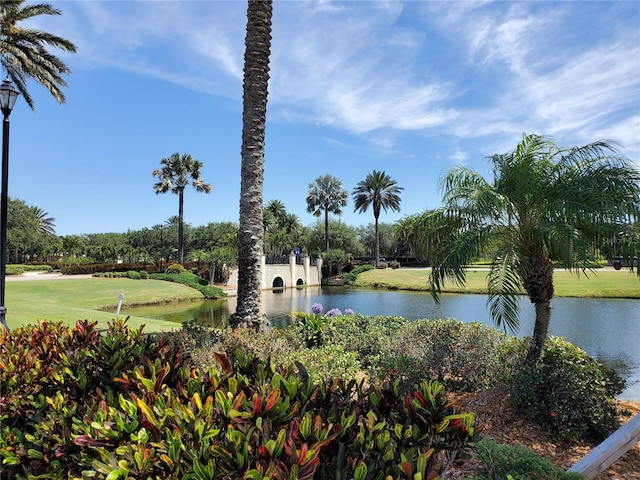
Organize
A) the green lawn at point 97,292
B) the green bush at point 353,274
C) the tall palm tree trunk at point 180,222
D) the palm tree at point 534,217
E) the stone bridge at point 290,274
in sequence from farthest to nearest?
the green bush at point 353,274 < the tall palm tree trunk at point 180,222 < the stone bridge at point 290,274 < the green lawn at point 97,292 < the palm tree at point 534,217

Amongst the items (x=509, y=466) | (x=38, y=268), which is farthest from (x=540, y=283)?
(x=38, y=268)

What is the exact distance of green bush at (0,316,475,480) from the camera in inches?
72.0

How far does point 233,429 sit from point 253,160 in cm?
648

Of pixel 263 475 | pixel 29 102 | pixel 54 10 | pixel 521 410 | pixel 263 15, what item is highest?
pixel 54 10

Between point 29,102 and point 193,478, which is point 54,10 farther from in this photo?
point 193,478

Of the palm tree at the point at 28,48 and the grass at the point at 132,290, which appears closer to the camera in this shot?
the palm tree at the point at 28,48

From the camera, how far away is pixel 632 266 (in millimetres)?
5777

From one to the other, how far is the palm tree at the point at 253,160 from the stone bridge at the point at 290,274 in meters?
31.5

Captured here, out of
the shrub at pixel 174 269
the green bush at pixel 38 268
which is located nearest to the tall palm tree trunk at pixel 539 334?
the shrub at pixel 174 269

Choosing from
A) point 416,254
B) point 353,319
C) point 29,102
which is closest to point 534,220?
point 416,254

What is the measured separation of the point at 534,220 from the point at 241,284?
17.1 ft

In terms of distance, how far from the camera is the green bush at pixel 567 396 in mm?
4816

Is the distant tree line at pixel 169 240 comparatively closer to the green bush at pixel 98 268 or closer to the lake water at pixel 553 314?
the green bush at pixel 98 268

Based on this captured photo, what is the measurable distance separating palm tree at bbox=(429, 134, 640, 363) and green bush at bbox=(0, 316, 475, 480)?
3.98 metres
